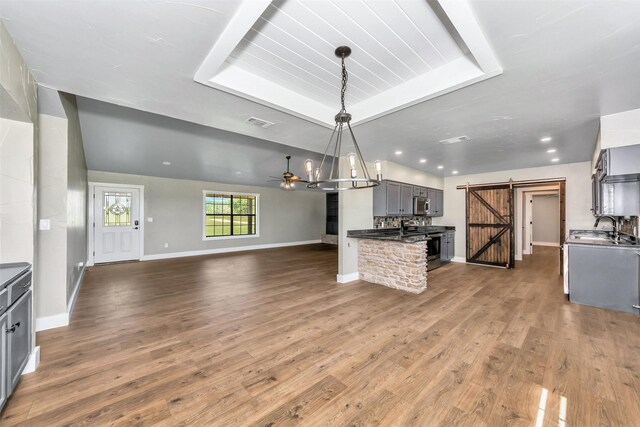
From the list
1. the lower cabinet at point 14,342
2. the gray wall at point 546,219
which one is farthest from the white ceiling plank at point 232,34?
the gray wall at point 546,219

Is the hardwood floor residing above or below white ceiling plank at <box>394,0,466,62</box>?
below

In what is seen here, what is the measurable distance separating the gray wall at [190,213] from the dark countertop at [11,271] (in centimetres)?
576

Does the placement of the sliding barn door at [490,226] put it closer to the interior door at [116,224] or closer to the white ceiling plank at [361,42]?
the white ceiling plank at [361,42]

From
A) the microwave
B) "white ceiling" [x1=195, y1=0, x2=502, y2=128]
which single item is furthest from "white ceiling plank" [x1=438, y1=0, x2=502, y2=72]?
the microwave

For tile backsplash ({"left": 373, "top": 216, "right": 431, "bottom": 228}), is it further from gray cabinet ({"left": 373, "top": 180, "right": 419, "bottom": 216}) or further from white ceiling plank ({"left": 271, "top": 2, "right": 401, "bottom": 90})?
white ceiling plank ({"left": 271, "top": 2, "right": 401, "bottom": 90})

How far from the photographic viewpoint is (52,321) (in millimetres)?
2875

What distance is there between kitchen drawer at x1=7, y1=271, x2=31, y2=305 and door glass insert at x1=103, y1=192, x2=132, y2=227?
5.78 meters

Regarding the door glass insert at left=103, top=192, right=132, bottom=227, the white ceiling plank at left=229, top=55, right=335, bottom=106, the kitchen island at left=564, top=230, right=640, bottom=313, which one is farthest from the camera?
the door glass insert at left=103, top=192, right=132, bottom=227

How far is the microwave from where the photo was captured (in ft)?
20.8

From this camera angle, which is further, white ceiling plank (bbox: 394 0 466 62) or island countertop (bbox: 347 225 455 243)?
island countertop (bbox: 347 225 455 243)

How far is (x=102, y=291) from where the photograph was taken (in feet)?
14.1

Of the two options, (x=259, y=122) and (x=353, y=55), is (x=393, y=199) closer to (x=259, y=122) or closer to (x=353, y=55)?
Result: (x=259, y=122)

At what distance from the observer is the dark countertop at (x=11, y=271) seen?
1.68 m

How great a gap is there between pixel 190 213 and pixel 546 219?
13484 mm
